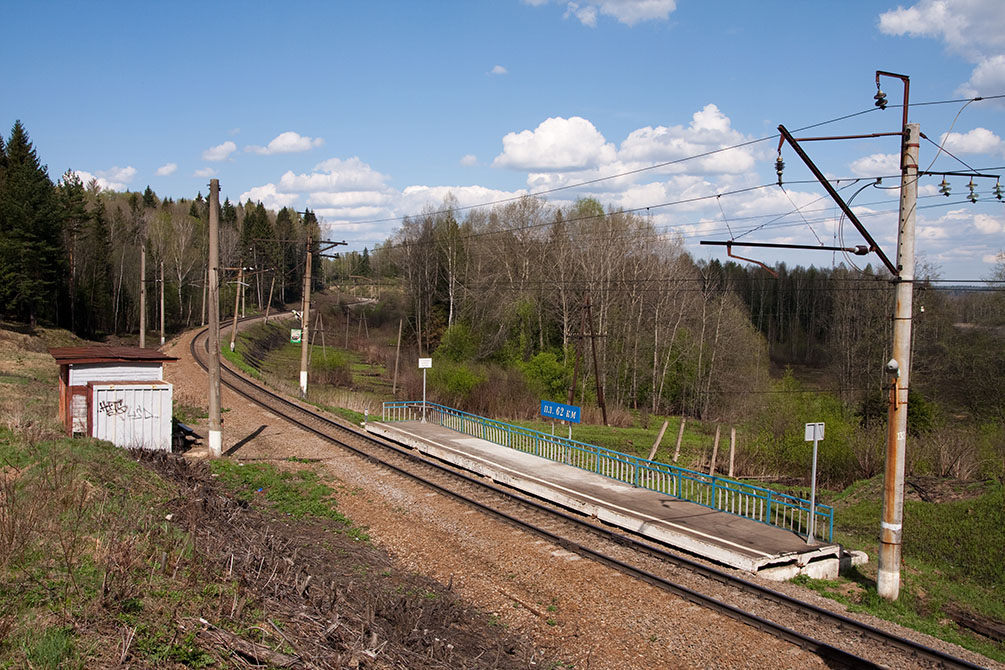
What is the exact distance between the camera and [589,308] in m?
35.6

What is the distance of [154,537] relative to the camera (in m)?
9.01

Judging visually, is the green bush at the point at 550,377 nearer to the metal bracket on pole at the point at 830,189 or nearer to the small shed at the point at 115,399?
the small shed at the point at 115,399

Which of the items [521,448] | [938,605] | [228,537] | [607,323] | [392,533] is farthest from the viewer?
[607,323]

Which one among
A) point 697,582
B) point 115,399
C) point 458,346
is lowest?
point 697,582

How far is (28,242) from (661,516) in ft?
174

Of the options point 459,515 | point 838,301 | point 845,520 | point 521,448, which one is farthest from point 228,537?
point 838,301

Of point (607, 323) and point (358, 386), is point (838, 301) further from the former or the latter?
point (358, 386)

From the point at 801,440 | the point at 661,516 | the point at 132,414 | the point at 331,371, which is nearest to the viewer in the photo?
the point at 661,516

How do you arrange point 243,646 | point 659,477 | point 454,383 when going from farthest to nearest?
point 454,383
point 659,477
point 243,646

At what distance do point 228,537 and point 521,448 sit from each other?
43.7 feet

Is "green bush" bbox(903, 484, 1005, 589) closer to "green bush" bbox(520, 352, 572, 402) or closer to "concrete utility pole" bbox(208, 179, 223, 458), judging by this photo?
"concrete utility pole" bbox(208, 179, 223, 458)

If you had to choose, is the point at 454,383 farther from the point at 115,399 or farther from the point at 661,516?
the point at 661,516

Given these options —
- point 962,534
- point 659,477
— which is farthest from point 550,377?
point 962,534

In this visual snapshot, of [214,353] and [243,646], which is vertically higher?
[214,353]
